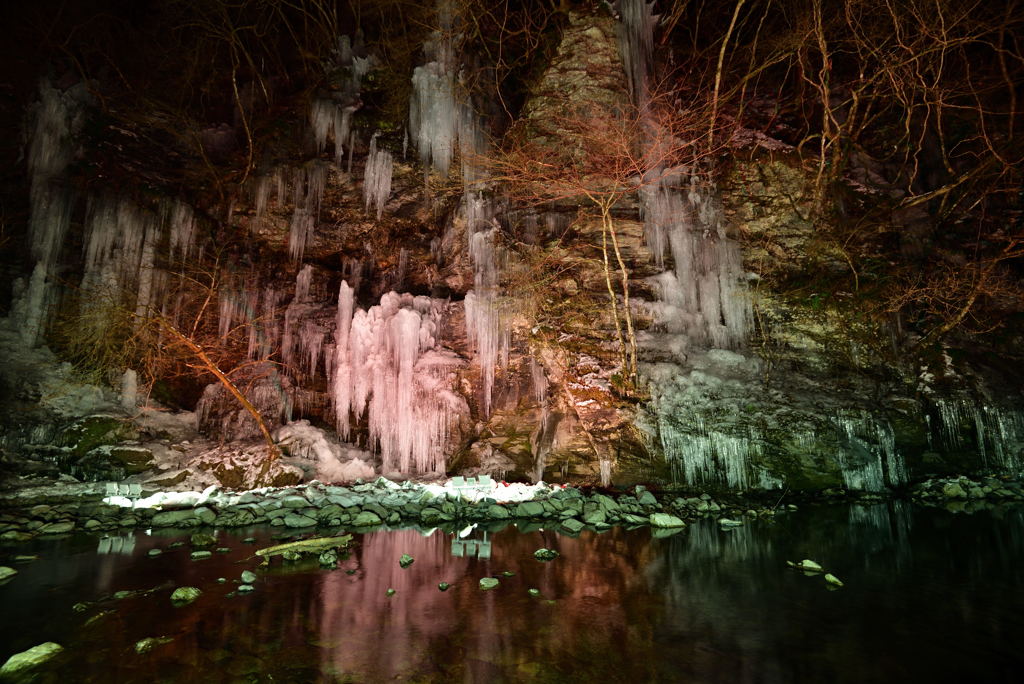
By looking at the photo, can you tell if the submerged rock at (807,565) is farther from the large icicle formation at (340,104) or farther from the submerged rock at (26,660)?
the large icicle formation at (340,104)

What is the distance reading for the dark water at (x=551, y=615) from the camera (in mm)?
3074

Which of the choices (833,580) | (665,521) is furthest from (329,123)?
(833,580)

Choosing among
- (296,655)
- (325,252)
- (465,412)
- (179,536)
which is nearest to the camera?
(296,655)

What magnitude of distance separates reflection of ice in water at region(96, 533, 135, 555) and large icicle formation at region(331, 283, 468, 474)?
5.62m

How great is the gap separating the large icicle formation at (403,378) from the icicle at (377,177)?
3692 mm

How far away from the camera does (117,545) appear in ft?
21.0

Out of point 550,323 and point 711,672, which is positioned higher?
point 550,323

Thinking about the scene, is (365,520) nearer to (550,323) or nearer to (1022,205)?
(550,323)

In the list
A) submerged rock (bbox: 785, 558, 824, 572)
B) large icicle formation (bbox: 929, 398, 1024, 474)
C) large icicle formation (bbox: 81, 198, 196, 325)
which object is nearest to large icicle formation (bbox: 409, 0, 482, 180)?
large icicle formation (bbox: 81, 198, 196, 325)

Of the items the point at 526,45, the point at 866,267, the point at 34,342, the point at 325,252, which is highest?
the point at 526,45

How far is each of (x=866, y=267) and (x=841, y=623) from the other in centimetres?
1101

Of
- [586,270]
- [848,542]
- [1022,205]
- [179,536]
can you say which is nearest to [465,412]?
[586,270]

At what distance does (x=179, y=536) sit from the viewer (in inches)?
275

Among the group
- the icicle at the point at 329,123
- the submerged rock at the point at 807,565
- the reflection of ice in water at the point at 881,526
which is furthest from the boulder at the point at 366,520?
the icicle at the point at 329,123
